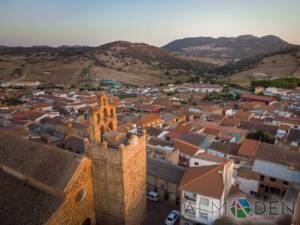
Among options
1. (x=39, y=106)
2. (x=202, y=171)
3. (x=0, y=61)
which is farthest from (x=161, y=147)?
(x=0, y=61)

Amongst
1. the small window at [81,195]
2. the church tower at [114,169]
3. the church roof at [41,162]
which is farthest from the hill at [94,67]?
the small window at [81,195]

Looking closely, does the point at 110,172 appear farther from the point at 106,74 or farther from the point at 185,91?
the point at 106,74

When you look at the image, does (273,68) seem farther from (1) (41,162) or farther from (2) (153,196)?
(1) (41,162)

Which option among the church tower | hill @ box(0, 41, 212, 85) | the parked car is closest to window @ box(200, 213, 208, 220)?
the church tower

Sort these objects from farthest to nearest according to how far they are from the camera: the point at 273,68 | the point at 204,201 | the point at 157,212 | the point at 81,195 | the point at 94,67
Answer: the point at 94,67, the point at 273,68, the point at 157,212, the point at 204,201, the point at 81,195

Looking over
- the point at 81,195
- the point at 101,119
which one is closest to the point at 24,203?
the point at 81,195

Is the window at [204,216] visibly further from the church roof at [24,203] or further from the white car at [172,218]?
the church roof at [24,203]

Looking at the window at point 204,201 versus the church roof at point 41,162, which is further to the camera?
the window at point 204,201
